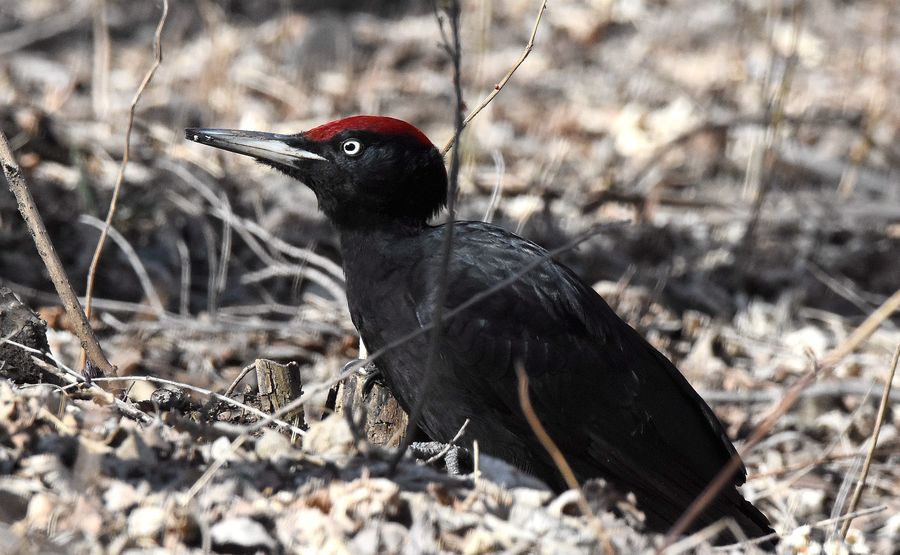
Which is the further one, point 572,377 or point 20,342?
point 572,377

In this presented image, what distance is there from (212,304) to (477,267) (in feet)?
6.41

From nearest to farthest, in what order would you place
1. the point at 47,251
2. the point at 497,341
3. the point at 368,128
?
the point at 47,251 → the point at 497,341 → the point at 368,128

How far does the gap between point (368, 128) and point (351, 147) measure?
0.10 meters

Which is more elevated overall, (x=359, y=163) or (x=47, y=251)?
(x=359, y=163)


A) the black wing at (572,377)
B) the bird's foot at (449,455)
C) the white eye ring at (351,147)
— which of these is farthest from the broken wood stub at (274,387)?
the white eye ring at (351,147)

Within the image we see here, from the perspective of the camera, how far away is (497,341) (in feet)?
12.1

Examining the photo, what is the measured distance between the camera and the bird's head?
3.97 meters

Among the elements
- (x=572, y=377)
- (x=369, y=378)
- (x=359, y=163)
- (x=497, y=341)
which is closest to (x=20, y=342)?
(x=369, y=378)

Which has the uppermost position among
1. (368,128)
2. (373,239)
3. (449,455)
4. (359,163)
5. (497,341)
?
(368,128)

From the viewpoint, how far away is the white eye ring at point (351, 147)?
156 inches

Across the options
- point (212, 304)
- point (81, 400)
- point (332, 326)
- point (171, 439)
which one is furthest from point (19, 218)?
point (171, 439)

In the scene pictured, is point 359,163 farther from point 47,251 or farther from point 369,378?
point 47,251

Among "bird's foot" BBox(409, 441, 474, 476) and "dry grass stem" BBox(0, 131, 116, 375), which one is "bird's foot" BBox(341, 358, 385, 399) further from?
"dry grass stem" BBox(0, 131, 116, 375)

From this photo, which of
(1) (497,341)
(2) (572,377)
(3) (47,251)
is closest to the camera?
(3) (47,251)
